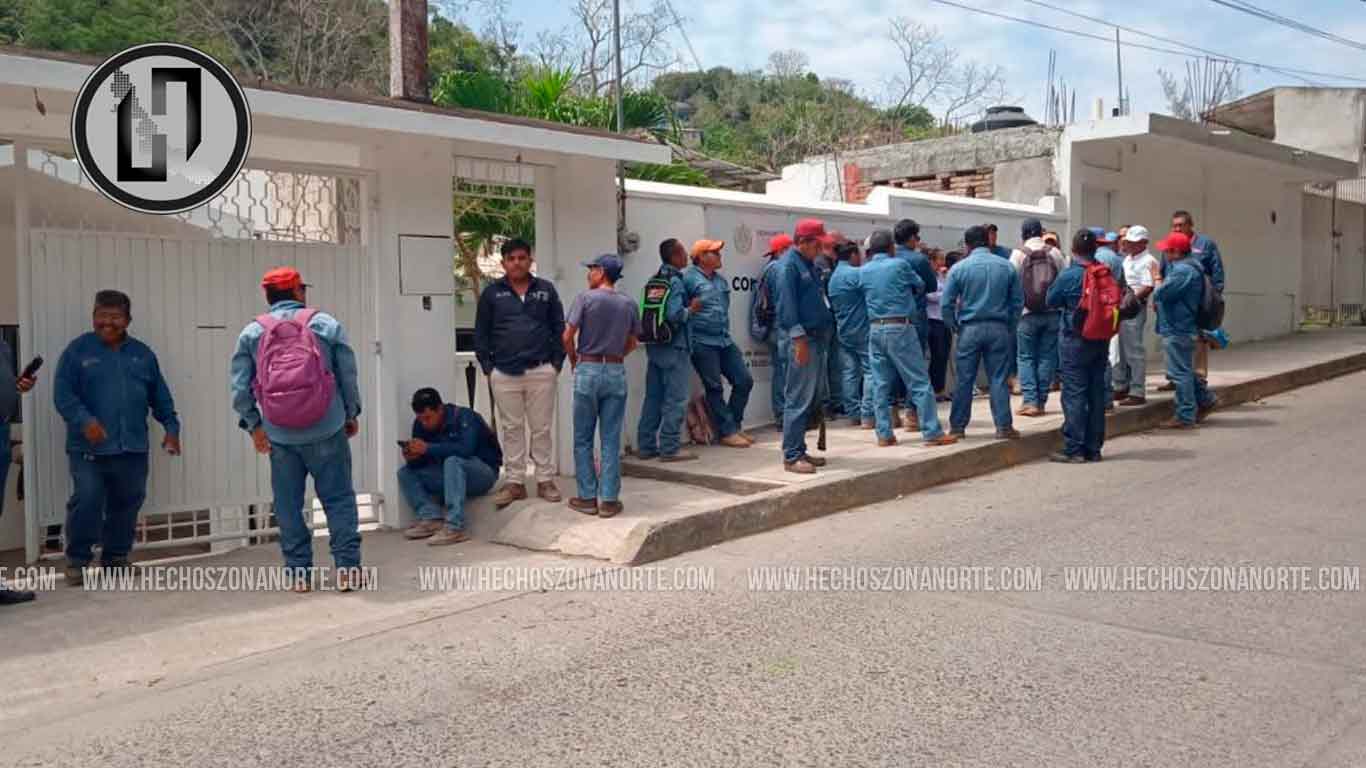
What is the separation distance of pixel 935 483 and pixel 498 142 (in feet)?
13.6

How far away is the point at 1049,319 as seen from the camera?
10.9m

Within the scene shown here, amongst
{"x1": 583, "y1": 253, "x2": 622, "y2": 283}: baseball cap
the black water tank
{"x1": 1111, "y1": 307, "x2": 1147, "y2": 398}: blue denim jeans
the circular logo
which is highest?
the black water tank

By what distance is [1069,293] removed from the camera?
31.0ft

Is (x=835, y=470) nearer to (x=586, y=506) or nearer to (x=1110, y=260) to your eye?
(x=586, y=506)

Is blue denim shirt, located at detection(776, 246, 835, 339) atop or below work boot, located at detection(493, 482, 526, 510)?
atop

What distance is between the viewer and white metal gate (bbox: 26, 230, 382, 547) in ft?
22.4

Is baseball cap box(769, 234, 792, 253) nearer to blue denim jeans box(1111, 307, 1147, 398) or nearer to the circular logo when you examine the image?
blue denim jeans box(1111, 307, 1147, 398)

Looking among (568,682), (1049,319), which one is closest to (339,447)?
(568,682)

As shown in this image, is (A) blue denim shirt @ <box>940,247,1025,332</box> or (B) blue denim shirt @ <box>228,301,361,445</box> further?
(A) blue denim shirt @ <box>940,247,1025,332</box>

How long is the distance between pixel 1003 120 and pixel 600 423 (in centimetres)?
1230

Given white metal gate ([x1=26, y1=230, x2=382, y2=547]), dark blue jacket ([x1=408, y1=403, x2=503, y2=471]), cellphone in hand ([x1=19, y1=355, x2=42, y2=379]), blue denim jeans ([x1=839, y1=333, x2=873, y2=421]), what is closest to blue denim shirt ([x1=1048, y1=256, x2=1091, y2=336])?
blue denim jeans ([x1=839, y1=333, x2=873, y2=421])

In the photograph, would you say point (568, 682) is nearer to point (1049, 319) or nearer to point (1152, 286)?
point (1049, 319)

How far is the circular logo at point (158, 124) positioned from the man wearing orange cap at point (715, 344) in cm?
382

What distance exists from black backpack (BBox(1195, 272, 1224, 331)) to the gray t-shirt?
6257 millimetres
